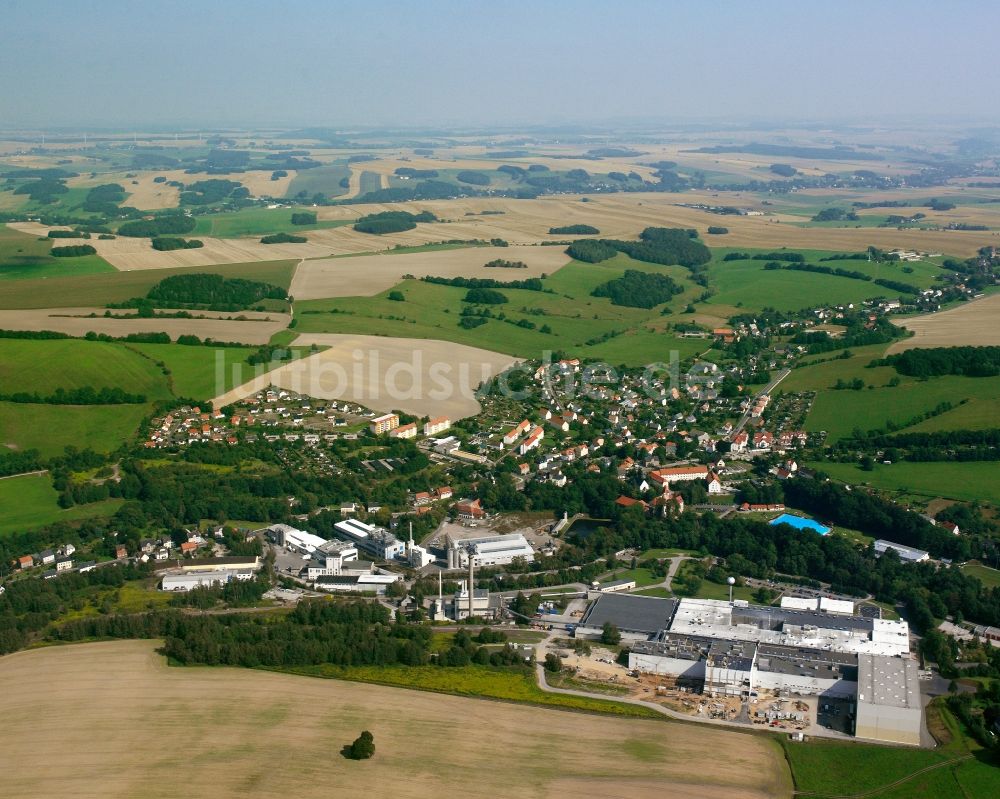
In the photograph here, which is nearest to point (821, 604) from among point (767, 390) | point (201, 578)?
point (201, 578)

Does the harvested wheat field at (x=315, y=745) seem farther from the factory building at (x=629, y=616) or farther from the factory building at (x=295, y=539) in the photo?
the factory building at (x=295, y=539)

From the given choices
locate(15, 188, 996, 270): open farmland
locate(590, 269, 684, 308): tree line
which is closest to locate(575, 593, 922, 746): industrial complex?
locate(590, 269, 684, 308): tree line

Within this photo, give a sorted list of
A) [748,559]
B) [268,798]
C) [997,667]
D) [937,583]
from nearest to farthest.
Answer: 1. [268,798]
2. [997,667]
3. [937,583]
4. [748,559]

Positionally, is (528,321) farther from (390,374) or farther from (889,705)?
(889,705)

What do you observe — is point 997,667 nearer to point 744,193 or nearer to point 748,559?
point 748,559

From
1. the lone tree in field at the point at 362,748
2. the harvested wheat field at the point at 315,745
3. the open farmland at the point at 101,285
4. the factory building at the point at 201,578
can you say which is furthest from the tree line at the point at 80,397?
the lone tree in field at the point at 362,748

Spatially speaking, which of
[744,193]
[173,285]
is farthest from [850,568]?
[744,193]
